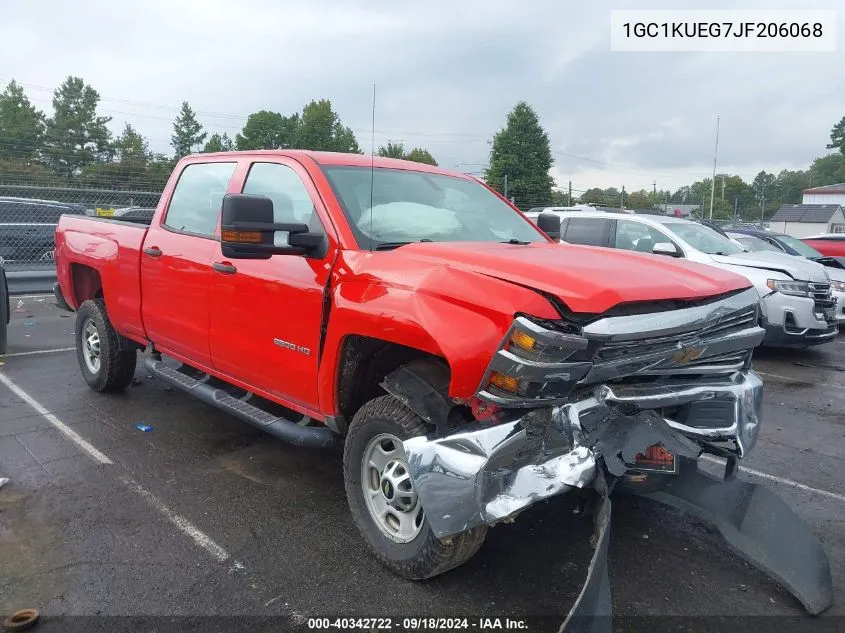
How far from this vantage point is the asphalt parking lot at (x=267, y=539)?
3.07 m

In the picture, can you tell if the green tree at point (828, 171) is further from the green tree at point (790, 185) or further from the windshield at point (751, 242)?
the windshield at point (751, 242)

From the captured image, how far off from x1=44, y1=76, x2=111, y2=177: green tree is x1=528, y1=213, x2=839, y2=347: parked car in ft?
58.3

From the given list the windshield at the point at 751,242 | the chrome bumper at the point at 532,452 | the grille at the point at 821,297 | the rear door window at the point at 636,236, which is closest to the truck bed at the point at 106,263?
the chrome bumper at the point at 532,452

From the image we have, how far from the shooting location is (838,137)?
97188mm

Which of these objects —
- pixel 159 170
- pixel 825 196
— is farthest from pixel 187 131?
pixel 825 196

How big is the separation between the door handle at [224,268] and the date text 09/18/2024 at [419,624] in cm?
211

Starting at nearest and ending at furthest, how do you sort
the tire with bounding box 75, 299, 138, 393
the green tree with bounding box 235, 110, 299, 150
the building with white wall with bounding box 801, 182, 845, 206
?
the tire with bounding box 75, 299, 138, 393
the green tree with bounding box 235, 110, 299, 150
the building with white wall with bounding box 801, 182, 845, 206

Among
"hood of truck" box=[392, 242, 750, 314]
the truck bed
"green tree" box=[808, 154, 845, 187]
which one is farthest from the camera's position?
"green tree" box=[808, 154, 845, 187]

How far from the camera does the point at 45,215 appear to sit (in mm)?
Answer: 13320

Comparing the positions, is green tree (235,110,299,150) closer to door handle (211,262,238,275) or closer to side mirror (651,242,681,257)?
side mirror (651,242,681,257)

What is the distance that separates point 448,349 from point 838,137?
11417cm

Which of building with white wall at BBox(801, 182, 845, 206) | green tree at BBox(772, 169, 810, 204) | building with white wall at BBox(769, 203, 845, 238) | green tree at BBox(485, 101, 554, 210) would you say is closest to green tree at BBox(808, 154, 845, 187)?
green tree at BBox(772, 169, 810, 204)

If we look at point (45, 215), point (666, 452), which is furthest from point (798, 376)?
point (45, 215)

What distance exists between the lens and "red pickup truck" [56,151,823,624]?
8.87 feet
